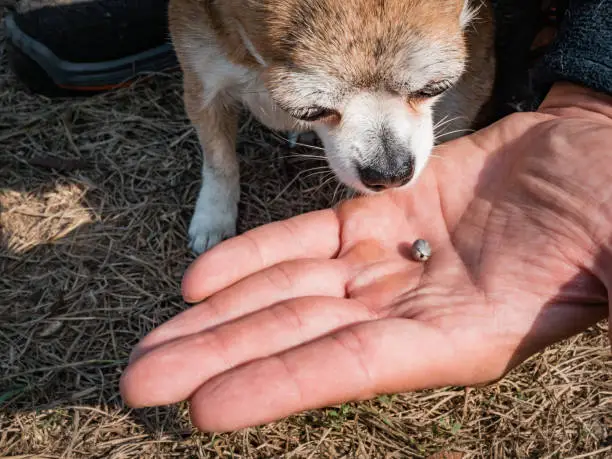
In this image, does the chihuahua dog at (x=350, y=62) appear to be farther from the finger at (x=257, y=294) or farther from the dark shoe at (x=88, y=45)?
the dark shoe at (x=88, y=45)

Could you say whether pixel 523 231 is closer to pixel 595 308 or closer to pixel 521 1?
pixel 595 308

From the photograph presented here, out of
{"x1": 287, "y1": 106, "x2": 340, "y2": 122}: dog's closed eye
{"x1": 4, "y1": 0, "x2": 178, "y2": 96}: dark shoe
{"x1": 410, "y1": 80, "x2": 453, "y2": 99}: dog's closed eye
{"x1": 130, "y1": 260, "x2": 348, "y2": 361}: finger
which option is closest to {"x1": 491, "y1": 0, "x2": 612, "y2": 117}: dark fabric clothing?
{"x1": 410, "y1": 80, "x2": 453, "y2": 99}: dog's closed eye

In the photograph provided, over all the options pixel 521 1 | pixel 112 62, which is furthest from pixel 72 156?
pixel 521 1

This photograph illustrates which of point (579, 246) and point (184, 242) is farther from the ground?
point (579, 246)

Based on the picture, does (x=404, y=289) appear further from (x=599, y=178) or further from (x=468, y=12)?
(x=468, y=12)

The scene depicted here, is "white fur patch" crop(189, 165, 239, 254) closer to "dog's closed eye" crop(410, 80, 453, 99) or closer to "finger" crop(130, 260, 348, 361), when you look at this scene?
"finger" crop(130, 260, 348, 361)
